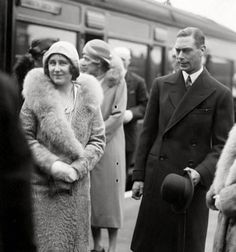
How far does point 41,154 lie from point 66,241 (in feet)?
1.97

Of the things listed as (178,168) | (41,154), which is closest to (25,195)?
(41,154)

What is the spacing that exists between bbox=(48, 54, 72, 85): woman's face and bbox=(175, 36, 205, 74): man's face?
0.79 meters

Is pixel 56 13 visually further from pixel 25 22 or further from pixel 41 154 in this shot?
pixel 41 154

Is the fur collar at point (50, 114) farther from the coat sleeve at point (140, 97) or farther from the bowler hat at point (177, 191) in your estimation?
the coat sleeve at point (140, 97)

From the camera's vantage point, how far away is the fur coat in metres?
4.20

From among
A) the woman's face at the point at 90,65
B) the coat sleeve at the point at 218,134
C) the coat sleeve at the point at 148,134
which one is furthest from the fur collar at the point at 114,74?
the coat sleeve at the point at 218,134

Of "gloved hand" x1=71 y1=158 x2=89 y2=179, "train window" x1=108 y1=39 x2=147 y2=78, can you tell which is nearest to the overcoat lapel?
"gloved hand" x1=71 y1=158 x2=89 y2=179

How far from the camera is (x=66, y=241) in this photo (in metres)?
4.22

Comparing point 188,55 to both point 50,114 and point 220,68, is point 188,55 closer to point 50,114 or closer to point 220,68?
point 50,114

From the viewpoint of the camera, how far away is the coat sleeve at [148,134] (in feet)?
15.1

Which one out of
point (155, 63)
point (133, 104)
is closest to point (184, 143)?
point (133, 104)

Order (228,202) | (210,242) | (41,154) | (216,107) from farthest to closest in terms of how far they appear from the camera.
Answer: (210,242) < (216,107) < (41,154) < (228,202)

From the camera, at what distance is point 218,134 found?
14.5ft

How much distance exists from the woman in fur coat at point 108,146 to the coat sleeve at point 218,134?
4.44 feet
